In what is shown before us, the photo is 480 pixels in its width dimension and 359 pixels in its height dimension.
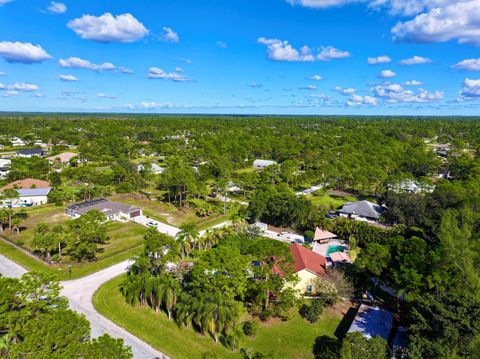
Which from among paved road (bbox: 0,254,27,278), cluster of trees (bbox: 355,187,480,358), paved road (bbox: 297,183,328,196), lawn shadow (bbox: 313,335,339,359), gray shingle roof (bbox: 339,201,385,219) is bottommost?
lawn shadow (bbox: 313,335,339,359)

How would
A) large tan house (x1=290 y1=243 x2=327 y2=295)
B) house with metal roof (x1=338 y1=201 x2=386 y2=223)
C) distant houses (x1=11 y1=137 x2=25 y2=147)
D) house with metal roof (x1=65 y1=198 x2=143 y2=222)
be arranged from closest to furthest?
large tan house (x1=290 y1=243 x2=327 y2=295) → house with metal roof (x1=65 y1=198 x2=143 y2=222) → house with metal roof (x1=338 y1=201 x2=386 y2=223) → distant houses (x1=11 y1=137 x2=25 y2=147)

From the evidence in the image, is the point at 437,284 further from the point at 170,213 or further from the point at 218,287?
the point at 170,213

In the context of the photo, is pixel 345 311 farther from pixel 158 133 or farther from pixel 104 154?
pixel 158 133

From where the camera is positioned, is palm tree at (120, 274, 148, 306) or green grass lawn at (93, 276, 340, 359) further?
palm tree at (120, 274, 148, 306)

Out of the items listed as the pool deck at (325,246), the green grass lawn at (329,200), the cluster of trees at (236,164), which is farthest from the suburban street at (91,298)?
the green grass lawn at (329,200)

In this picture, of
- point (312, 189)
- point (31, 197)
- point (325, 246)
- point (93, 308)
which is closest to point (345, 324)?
point (325, 246)

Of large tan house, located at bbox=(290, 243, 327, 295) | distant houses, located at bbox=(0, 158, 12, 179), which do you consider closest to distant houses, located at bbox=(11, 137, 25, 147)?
distant houses, located at bbox=(0, 158, 12, 179)

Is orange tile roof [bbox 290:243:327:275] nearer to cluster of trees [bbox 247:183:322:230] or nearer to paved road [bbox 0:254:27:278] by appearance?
cluster of trees [bbox 247:183:322:230]
